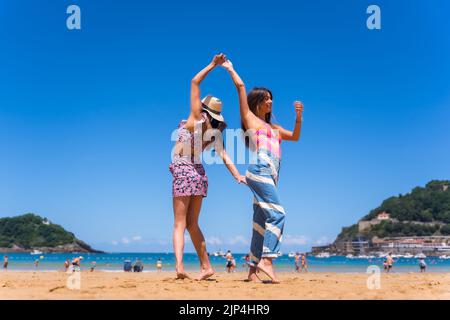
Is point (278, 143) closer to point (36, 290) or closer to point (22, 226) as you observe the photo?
point (36, 290)

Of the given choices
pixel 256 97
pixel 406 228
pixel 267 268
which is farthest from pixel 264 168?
pixel 406 228

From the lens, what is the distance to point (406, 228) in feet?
480

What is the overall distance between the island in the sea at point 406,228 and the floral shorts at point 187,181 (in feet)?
433

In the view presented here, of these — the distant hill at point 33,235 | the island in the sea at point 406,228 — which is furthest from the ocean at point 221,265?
the distant hill at point 33,235

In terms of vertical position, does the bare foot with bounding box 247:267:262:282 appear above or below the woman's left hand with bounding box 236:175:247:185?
below

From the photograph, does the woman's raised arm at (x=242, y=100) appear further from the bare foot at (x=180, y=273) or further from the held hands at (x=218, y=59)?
the bare foot at (x=180, y=273)

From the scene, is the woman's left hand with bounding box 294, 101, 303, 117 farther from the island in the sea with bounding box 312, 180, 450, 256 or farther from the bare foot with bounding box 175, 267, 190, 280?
the island in the sea with bounding box 312, 180, 450, 256

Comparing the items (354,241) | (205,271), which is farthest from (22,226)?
(205,271)

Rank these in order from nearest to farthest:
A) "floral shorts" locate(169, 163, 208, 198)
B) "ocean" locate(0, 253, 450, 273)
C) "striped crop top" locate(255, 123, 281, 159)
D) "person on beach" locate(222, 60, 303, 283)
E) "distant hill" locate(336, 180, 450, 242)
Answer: "person on beach" locate(222, 60, 303, 283) < "striped crop top" locate(255, 123, 281, 159) < "floral shorts" locate(169, 163, 208, 198) < "ocean" locate(0, 253, 450, 273) < "distant hill" locate(336, 180, 450, 242)

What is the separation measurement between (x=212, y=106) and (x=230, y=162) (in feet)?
2.62

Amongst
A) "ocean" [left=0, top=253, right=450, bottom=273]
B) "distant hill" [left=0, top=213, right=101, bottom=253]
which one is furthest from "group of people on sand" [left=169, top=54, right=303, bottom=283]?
"distant hill" [left=0, top=213, right=101, bottom=253]

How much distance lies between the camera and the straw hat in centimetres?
710

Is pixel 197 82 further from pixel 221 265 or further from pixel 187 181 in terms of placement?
pixel 221 265

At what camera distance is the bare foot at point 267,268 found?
6148 millimetres
